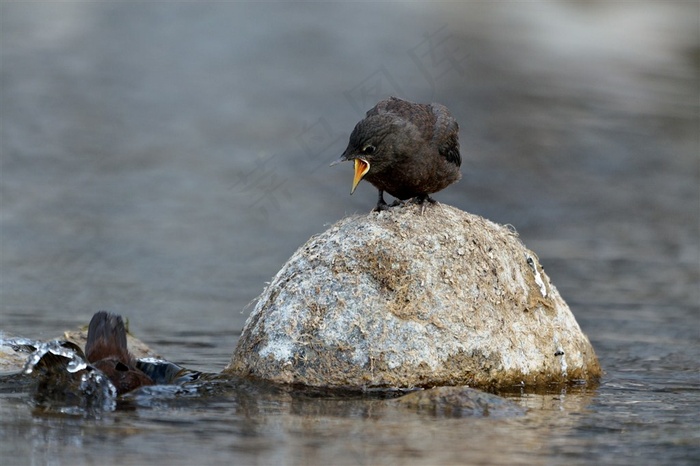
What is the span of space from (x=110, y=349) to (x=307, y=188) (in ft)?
35.9

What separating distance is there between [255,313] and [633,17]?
23.7 m

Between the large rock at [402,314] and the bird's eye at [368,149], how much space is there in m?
0.55

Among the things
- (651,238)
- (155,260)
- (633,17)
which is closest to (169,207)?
(155,260)

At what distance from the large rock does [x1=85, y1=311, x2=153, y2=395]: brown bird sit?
0.79 m

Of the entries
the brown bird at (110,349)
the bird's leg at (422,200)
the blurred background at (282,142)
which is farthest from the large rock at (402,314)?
the blurred background at (282,142)

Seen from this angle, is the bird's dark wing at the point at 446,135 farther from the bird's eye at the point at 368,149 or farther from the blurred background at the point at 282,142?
the blurred background at the point at 282,142

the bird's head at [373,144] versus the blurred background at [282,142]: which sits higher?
the blurred background at [282,142]

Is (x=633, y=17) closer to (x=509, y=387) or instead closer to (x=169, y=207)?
(x=169, y=207)

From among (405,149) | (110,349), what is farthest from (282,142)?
(110,349)

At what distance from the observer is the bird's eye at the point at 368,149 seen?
8.20 metres

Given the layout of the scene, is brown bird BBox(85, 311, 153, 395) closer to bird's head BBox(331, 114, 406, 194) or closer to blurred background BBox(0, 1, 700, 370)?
blurred background BBox(0, 1, 700, 370)

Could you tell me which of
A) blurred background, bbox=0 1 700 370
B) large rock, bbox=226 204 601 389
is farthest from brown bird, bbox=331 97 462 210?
blurred background, bbox=0 1 700 370

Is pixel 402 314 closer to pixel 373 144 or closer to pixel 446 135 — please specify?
pixel 373 144

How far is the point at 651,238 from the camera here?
57.2ft
